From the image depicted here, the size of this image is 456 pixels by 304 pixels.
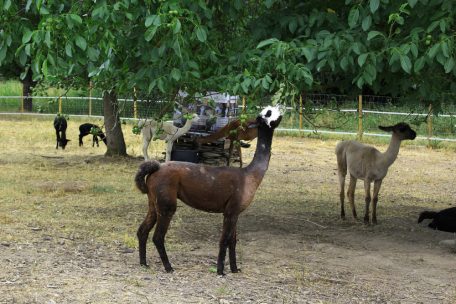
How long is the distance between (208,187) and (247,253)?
1.61m

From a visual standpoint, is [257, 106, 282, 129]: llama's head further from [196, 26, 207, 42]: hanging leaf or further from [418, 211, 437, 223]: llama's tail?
[418, 211, 437, 223]: llama's tail

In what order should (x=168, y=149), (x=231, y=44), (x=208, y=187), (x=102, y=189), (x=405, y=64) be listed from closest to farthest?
1. (x=405, y=64)
2. (x=208, y=187)
3. (x=231, y=44)
4. (x=102, y=189)
5. (x=168, y=149)

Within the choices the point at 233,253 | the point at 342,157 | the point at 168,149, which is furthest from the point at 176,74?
the point at 168,149

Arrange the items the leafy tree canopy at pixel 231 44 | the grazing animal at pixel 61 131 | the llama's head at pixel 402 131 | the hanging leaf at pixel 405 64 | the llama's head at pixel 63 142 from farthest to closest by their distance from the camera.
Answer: the llama's head at pixel 63 142, the grazing animal at pixel 61 131, the llama's head at pixel 402 131, the leafy tree canopy at pixel 231 44, the hanging leaf at pixel 405 64

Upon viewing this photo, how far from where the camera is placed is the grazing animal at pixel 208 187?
712cm

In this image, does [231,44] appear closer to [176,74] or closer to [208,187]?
[176,74]

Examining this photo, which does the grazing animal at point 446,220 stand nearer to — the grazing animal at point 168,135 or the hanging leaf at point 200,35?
the hanging leaf at point 200,35

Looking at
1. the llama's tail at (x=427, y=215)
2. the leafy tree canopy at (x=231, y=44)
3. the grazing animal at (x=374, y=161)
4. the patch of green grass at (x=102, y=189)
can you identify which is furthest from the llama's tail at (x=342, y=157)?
the patch of green grass at (x=102, y=189)

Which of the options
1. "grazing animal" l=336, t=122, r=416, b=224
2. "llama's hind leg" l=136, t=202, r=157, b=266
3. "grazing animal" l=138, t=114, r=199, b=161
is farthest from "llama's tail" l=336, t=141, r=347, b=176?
"llama's hind leg" l=136, t=202, r=157, b=266

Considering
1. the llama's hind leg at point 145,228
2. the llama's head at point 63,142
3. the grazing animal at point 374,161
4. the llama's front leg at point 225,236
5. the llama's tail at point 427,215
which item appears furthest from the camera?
the llama's head at point 63,142

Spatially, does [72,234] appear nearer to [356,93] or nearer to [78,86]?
[78,86]

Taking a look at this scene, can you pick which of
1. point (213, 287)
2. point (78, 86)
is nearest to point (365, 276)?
point (213, 287)

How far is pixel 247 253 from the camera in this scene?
28.2 ft

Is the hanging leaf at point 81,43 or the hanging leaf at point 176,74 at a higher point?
the hanging leaf at point 81,43
